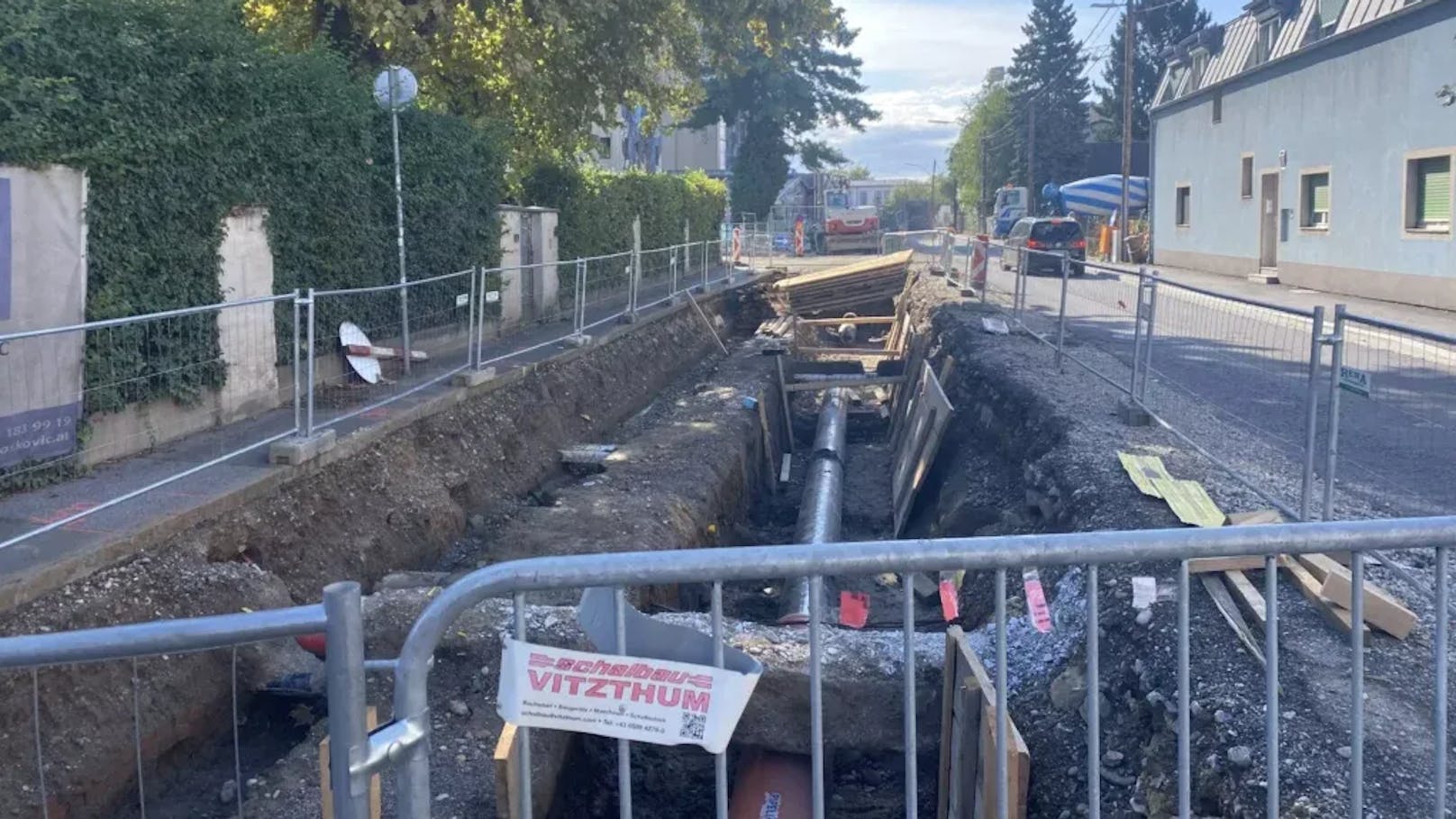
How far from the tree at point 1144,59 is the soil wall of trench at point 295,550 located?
5487 cm

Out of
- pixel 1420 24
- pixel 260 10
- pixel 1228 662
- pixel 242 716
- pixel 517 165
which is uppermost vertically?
pixel 1420 24

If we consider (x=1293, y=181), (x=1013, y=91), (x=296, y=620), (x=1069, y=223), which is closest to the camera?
(x=296, y=620)

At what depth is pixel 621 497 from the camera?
10.6 m

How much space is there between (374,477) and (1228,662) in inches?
251

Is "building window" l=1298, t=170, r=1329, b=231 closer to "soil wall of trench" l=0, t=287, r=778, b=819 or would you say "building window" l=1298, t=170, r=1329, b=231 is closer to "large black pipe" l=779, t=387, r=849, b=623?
"large black pipe" l=779, t=387, r=849, b=623

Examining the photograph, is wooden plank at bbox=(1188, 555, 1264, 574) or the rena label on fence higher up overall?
the rena label on fence

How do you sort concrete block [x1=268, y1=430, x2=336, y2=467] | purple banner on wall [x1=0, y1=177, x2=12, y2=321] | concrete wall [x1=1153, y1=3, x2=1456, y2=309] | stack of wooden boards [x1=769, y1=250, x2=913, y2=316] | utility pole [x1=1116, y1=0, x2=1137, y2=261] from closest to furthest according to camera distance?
purple banner on wall [x1=0, y1=177, x2=12, y2=321] < concrete block [x1=268, y1=430, x2=336, y2=467] < concrete wall [x1=1153, y1=3, x2=1456, y2=309] < stack of wooden boards [x1=769, y1=250, x2=913, y2=316] < utility pole [x1=1116, y1=0, x2=1137, y2=261]

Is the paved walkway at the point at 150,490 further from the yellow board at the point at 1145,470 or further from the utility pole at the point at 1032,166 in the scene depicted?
the utility pole at the point at 1032,166

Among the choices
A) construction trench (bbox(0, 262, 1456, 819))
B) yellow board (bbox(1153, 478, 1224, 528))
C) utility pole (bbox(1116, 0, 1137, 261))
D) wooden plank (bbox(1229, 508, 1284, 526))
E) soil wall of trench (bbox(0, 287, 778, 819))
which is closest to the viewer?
construction trench (bbox(0, 262, 1456, 819))

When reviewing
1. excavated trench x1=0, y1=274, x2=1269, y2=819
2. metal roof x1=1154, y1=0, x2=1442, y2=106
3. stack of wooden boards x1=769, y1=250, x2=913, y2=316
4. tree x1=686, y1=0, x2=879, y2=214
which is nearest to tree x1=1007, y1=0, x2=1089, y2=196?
tree x1=686, y1=0, x2=879, y2=214

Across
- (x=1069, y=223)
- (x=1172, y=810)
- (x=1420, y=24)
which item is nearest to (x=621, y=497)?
(x=1172, y=810)

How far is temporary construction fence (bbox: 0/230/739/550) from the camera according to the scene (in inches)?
284

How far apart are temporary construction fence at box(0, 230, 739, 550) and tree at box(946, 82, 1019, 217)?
2444 inches

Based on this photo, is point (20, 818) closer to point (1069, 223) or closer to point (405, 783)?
point (405, 783)
